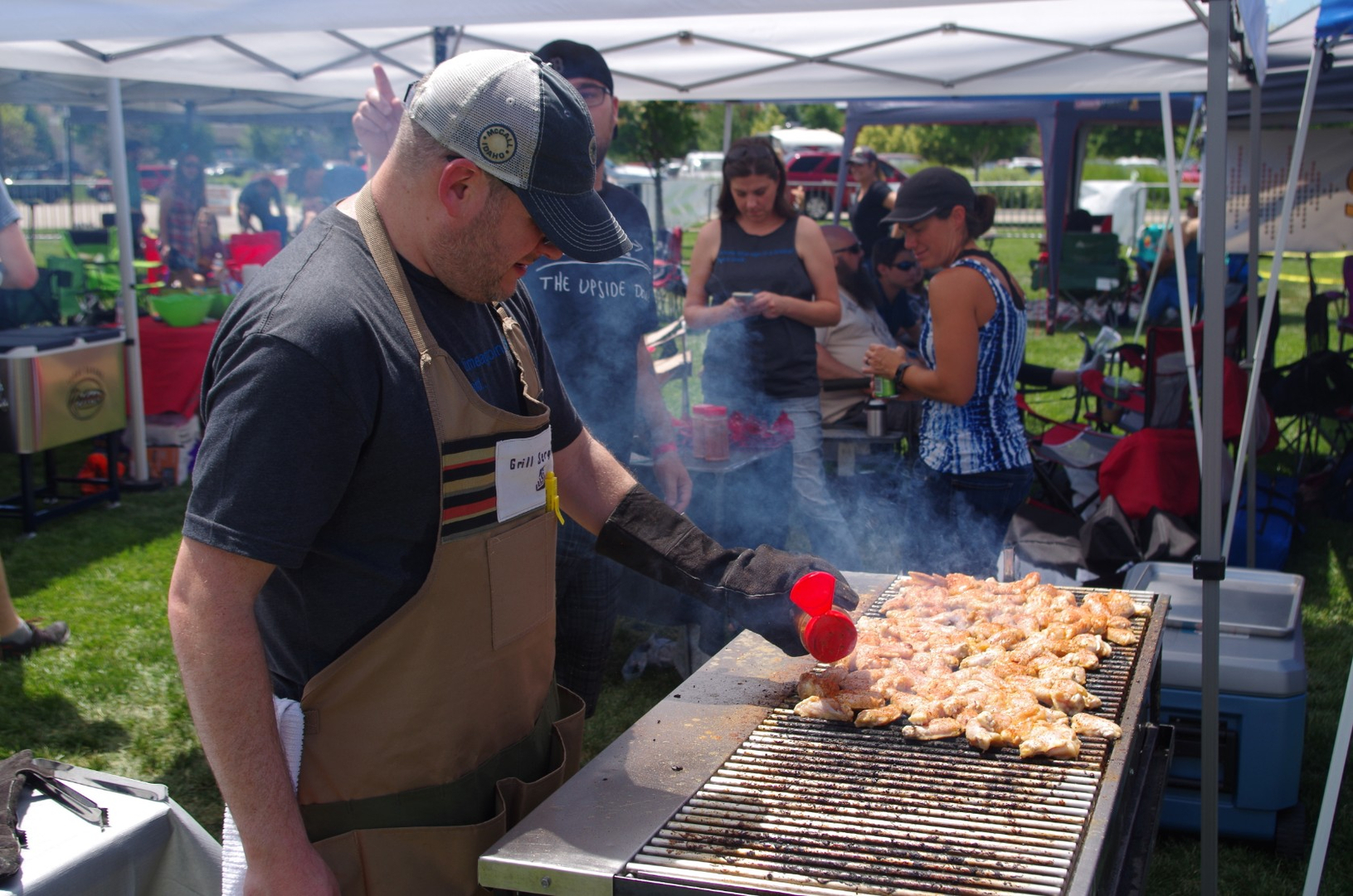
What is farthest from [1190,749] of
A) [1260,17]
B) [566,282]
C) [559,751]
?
[1260,17]

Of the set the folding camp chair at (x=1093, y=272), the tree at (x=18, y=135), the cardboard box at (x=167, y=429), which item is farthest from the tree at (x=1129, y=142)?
the tree at (x=18, y=135)

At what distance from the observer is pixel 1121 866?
2025 mm

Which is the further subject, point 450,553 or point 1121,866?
point 1121,866

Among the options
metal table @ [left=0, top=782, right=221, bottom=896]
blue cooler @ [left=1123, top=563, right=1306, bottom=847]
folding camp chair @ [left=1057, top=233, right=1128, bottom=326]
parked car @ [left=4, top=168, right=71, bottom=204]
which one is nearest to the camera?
metal table @ [left=0, top=782, right=221, bottom=896]

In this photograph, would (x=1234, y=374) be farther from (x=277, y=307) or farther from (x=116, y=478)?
(x=116, y=478)

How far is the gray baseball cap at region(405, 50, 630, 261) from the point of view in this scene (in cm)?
148

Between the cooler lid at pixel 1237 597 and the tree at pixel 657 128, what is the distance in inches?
714

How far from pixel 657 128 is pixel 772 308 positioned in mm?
18586

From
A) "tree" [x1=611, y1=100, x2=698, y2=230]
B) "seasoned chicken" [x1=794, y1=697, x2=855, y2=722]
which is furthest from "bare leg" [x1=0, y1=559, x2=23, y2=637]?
"tree" [x1=611, y1=100, x2=698, y2=230]

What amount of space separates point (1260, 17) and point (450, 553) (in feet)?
13.3

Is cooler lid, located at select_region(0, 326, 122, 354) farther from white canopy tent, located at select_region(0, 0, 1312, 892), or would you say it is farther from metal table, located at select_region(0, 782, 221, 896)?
metal table, located at select_region(0, 782, 221, 896)

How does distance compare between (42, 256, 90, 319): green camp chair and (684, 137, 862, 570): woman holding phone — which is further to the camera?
(42, 256, 90, 319): green camp chair

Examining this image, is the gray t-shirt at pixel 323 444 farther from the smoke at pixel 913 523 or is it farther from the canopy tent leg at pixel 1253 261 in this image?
the canopy tent leg at pixel 1253 261

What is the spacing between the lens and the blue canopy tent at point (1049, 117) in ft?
41.2
